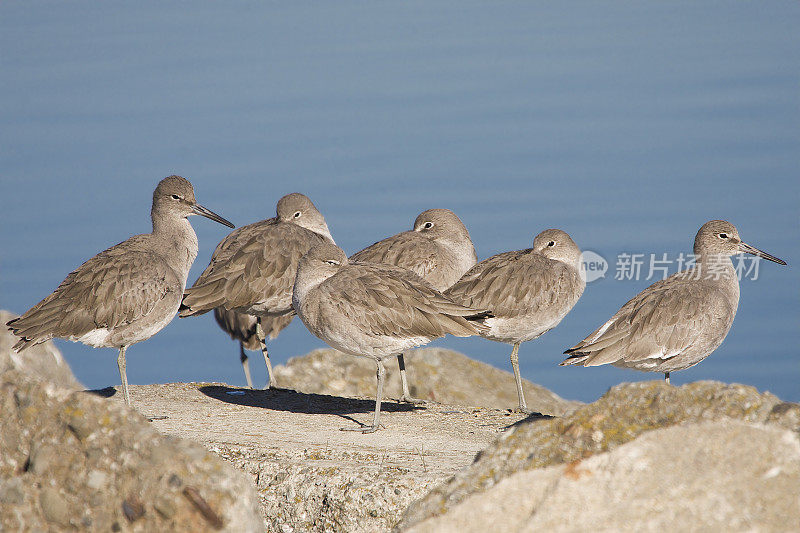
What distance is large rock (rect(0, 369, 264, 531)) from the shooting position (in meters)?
4.76

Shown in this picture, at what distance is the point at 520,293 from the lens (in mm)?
11656

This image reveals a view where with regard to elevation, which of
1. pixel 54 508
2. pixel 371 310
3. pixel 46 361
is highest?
pixel 371 310

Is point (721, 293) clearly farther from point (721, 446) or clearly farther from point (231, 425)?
point (721, 446)

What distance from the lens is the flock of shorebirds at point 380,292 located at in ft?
33.4

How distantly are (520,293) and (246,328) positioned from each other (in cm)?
500

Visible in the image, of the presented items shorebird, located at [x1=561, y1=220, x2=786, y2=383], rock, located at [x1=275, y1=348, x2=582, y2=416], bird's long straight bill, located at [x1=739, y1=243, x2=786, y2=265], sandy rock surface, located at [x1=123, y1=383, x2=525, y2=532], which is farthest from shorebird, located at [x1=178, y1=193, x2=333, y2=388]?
bird's long straight bill, located at [x1=739, y1=243, x2=786, y2=265]

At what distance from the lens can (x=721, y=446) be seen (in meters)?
4.56

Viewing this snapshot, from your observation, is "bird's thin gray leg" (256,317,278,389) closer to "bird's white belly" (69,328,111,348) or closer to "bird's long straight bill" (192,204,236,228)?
"bird's long straight bill" (192,204,236,228)

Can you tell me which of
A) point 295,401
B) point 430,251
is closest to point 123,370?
point 295,401

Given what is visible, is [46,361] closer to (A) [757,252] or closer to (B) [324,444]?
(B) [324,444]

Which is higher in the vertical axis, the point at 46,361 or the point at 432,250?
the point at 432,250

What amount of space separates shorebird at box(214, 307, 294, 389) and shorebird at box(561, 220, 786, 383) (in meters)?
5.57

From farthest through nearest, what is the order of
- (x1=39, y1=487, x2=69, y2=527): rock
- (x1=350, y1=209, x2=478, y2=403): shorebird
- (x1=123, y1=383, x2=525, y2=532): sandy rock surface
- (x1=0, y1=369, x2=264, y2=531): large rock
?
(x1=350, y1=209, x2=478, y2=403): shorebird
(x1=123, y1=383, x2=525, y2=532): sandy rock surface
(x1=39, y1=487, x2=69, y2=527): rock
(x1=0, y1=369, x2=264, y2=531): large rock

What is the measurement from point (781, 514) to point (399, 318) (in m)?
6.10
